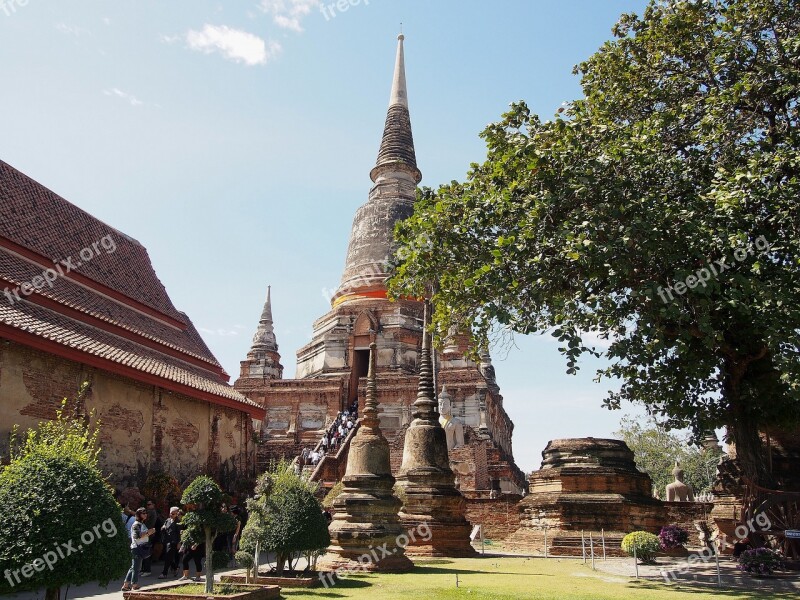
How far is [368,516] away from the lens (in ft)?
38.4

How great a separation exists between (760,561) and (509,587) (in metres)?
3.89

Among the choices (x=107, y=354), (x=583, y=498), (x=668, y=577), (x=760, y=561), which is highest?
(x=107, y=354)

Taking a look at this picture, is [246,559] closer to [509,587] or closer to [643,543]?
[509,587]

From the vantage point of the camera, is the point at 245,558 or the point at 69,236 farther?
the point at 69,236

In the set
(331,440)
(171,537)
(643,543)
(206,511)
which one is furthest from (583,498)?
(331,440)

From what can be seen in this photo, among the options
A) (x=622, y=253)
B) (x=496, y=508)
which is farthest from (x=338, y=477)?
(x=622, y=253)

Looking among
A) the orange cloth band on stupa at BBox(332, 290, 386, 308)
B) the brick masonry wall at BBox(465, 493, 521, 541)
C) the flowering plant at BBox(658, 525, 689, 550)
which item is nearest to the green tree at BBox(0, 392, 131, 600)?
the flowering plant at BBox(658, 525, 689, 550)

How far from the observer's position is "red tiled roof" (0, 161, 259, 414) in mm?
14325

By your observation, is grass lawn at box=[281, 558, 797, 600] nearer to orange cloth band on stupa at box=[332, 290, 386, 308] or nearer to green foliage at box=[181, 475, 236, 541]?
green foliage at box=[181, 475, 236, 541]

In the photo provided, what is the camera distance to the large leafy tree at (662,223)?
8.67 metres

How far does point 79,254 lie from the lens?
1816cm

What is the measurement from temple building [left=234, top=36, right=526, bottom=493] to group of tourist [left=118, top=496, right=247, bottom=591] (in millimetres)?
8422

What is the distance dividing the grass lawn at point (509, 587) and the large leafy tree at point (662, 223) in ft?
9.13

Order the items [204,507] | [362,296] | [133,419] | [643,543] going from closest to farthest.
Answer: [204,507]
[643,543]
[133,419]
[362,296]
